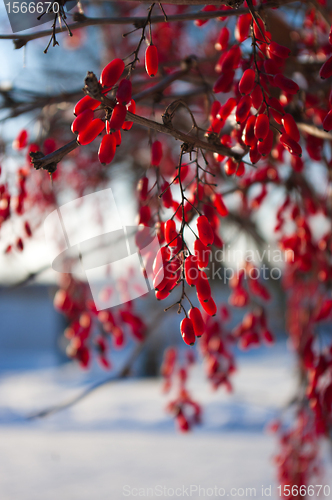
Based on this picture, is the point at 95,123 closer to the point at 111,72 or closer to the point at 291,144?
the point at 111,72

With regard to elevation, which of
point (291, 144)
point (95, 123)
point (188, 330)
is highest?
point (95, 123)

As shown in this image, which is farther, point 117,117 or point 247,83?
point 247,83

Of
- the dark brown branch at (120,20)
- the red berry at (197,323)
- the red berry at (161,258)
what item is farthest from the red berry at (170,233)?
the dark brown branch at (120,20)

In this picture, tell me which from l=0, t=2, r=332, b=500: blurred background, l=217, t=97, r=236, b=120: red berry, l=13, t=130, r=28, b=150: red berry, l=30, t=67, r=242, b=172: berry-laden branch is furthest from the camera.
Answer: l=0, t=2, r=332, b=500: blurred background

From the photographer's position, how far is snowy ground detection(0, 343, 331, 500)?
3230 millimetres

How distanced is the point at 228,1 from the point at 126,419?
15.6ft

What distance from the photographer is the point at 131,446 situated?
4.05 m

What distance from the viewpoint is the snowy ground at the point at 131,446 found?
3.23 metres

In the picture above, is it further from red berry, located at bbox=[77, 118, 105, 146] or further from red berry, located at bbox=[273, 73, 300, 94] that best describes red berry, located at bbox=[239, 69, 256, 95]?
red berry, located at bbox=[77, 118, 105, 146]

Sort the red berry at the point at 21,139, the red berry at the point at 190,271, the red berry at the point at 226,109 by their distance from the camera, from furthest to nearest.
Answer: the red berry at the point at 21,139
the red berry at the point at 226,109
the red berry at the point at 190,271

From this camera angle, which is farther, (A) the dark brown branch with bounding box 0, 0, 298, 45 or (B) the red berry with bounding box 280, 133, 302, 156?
(A) the dark brown branch with bounding box 0, 0, 298, 45

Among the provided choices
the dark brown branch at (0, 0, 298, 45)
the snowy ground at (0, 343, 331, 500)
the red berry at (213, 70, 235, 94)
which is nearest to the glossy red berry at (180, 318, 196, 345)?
the red berry at (213, 70, 235, 94)

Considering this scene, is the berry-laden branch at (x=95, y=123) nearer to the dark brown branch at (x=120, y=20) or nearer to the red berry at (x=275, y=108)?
the red berry at (x=275, y=108)

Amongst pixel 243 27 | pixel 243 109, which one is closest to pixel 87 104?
pixel 243 109
